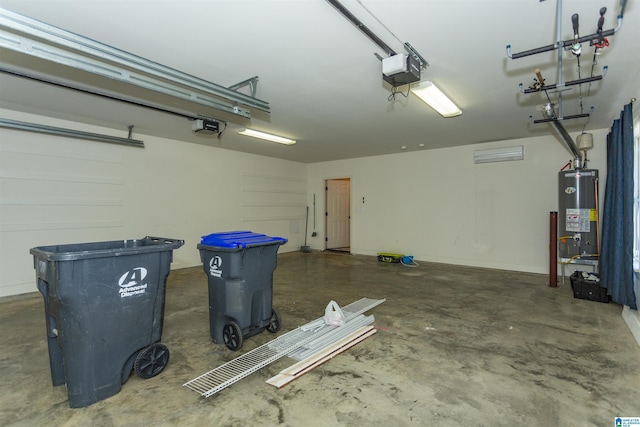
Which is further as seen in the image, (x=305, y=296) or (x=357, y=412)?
(x=305, y=296)

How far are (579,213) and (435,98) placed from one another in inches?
117

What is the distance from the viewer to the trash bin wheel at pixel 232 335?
2648 mm

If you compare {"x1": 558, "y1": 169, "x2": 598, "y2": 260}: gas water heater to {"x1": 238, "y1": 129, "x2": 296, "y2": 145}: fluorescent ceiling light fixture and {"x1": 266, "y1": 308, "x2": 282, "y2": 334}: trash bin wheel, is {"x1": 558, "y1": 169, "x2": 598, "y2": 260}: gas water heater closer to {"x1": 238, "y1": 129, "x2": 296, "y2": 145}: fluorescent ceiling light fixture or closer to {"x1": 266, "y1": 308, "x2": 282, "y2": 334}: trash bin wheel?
{"x1": 266, "y1": 308, "x2": 282, "y2": 334}: trash bin wheel

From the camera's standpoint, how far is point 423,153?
7004 millimetres

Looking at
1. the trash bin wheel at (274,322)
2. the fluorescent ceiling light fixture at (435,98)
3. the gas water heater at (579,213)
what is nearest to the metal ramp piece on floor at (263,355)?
the trash bin wheel at (274,322)

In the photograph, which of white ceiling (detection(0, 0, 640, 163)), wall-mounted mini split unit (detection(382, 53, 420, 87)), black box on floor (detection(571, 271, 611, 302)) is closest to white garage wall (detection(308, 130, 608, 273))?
white ceiling (detection(0, 0, 640, 163))

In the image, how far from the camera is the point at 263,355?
2527mm

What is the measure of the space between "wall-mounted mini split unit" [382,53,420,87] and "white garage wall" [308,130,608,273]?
4458 mm

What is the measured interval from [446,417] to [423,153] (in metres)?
6.01

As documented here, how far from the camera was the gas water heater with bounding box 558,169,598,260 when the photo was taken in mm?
4426

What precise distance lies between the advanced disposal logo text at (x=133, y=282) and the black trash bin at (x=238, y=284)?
0.68m

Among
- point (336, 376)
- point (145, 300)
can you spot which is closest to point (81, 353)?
point (145, 300)

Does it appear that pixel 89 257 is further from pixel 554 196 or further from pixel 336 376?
pixel 554 196

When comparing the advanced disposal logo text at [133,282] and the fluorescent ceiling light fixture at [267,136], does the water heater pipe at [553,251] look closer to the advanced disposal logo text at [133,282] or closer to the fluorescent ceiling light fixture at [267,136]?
the fluorescent ceiling light fixture at [267,136]
